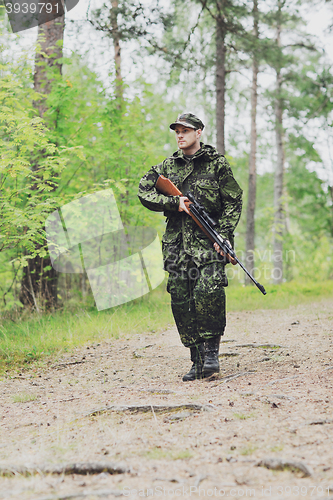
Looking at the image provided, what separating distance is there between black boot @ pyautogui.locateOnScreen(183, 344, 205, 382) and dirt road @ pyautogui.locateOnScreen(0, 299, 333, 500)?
12cm

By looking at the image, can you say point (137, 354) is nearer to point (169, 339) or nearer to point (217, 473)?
point (169, 339)

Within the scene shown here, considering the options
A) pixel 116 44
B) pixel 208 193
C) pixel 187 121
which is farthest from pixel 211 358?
pixel 116 44

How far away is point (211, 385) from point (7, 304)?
5.25m

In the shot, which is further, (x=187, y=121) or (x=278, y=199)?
(x=278, y=199)

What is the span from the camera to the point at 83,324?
6.34m

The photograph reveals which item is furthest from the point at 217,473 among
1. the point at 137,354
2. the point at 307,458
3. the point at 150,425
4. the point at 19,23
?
the point at 19,23

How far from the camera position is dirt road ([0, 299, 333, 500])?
1835 millimetres

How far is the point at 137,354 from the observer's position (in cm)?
505

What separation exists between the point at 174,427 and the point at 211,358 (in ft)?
3.88

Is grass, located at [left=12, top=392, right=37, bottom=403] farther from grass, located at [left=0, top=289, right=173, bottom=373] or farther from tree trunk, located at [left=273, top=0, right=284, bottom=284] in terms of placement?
tree trunk, located at [left=273, top=0, right=284, bottom=284]

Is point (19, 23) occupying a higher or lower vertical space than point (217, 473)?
higher

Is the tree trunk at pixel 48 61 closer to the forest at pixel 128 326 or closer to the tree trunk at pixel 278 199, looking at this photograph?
the forest at pixel 128 326

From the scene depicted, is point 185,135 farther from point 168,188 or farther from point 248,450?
point 248,450

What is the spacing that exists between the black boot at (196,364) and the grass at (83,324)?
2144 mm
